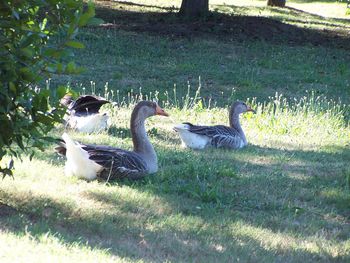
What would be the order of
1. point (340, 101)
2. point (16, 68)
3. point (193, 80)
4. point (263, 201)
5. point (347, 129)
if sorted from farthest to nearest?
point (193, 80), point (340, 101), point (347, 129), point (263, 201), point (16, 68)

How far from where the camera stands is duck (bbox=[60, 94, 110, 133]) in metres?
10.1

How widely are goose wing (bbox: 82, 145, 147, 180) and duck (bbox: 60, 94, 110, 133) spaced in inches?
79.9

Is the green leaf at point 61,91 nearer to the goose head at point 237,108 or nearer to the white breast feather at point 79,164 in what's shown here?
the white breast feather at point 79,164

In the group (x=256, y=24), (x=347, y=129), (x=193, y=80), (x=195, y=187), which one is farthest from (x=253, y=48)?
(x=195, y=187)

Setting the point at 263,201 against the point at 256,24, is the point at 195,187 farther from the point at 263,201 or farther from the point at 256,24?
A: the point at 256,24

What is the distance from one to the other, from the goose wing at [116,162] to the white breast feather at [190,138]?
172 cm

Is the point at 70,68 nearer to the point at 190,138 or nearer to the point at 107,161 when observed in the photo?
the point at 107,161

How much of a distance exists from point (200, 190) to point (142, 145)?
0.89 meters

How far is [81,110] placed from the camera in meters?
10.4

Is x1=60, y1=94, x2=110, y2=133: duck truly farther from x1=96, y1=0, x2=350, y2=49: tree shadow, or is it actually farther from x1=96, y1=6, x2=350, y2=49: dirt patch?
x1=96, y1=6, x2=350, y2=49: dirt patch

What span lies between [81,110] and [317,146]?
3253 mm

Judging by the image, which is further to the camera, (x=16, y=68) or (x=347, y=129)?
(x=347, y=129)

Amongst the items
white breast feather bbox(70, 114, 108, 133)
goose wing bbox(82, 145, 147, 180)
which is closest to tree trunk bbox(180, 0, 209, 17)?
white breast feather bbox(70, 114, 108, 133)

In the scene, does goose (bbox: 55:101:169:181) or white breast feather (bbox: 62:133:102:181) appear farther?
goose (bbox: 55:101:169:181)
